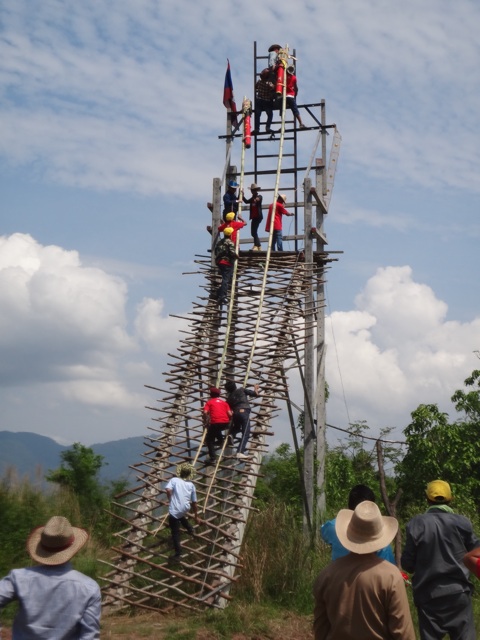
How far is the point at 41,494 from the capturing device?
490 inches

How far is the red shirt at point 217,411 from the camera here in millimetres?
10414

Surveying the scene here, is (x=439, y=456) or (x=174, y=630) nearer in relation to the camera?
(x=174, y=630)

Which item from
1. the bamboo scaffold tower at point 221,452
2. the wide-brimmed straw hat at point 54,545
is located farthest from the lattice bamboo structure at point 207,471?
the wide-brimmed straw hat at point 54,545

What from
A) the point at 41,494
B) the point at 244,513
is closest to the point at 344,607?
the point at 244,513

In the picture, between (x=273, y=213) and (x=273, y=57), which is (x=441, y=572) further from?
(x=273, y=57)

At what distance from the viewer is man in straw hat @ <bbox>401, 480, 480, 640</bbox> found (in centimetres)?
530

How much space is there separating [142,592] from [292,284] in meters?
6.05

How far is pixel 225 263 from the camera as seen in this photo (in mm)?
13031

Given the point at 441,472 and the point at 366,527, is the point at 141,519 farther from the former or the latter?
the point at 441,472

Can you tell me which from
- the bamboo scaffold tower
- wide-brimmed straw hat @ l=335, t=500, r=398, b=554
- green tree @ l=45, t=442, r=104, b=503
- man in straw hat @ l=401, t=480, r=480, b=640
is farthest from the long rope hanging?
wide-brimmed straw hat @ l=335, t=500, r=398, b=554

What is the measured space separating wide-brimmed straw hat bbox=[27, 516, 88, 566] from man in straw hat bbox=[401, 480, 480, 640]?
8.11 ft

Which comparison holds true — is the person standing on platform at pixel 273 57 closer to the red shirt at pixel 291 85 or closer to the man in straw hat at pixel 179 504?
the red shirt at pixel 291 85

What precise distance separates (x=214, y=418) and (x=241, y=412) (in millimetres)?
375

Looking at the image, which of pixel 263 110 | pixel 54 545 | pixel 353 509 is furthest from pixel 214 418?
pixel 263 110
